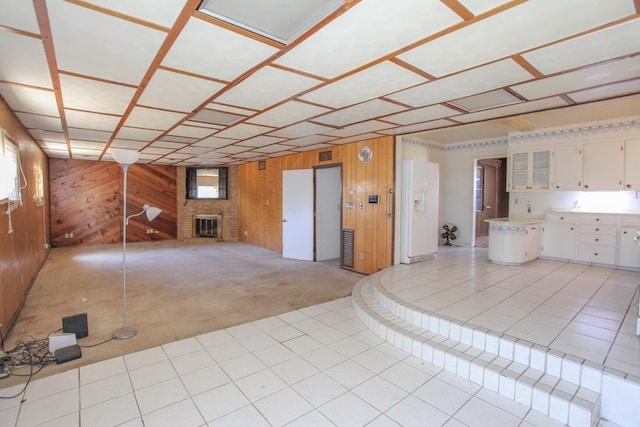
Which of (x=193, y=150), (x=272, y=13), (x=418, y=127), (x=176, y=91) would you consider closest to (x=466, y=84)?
(x=418, y=127)

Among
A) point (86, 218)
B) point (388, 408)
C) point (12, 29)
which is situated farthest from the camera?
point (86, 218)

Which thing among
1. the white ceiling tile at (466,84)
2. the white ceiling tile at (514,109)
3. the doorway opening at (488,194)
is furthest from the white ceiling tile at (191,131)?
the doorway opening at (488,194)

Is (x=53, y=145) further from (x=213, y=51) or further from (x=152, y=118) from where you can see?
(x=213, y=51)

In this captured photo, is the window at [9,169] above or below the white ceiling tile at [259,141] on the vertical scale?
below

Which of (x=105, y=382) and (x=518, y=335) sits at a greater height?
(x=518, y=335)

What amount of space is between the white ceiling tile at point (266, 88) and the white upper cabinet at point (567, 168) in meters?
4.78

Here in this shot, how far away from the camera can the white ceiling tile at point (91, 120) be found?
3955mm

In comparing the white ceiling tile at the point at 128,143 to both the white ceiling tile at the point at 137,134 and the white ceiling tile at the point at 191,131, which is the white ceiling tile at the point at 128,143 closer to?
the white ceiling tile at the point at 137,134

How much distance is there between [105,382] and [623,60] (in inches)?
182

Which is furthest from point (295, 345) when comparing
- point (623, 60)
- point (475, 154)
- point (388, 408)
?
point (475, 154)

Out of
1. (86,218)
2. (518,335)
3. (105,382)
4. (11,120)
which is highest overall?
(11,120)

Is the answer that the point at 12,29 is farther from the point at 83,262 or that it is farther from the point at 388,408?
the point at 83,262

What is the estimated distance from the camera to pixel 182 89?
118 inches

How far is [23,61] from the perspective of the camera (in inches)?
95.7
